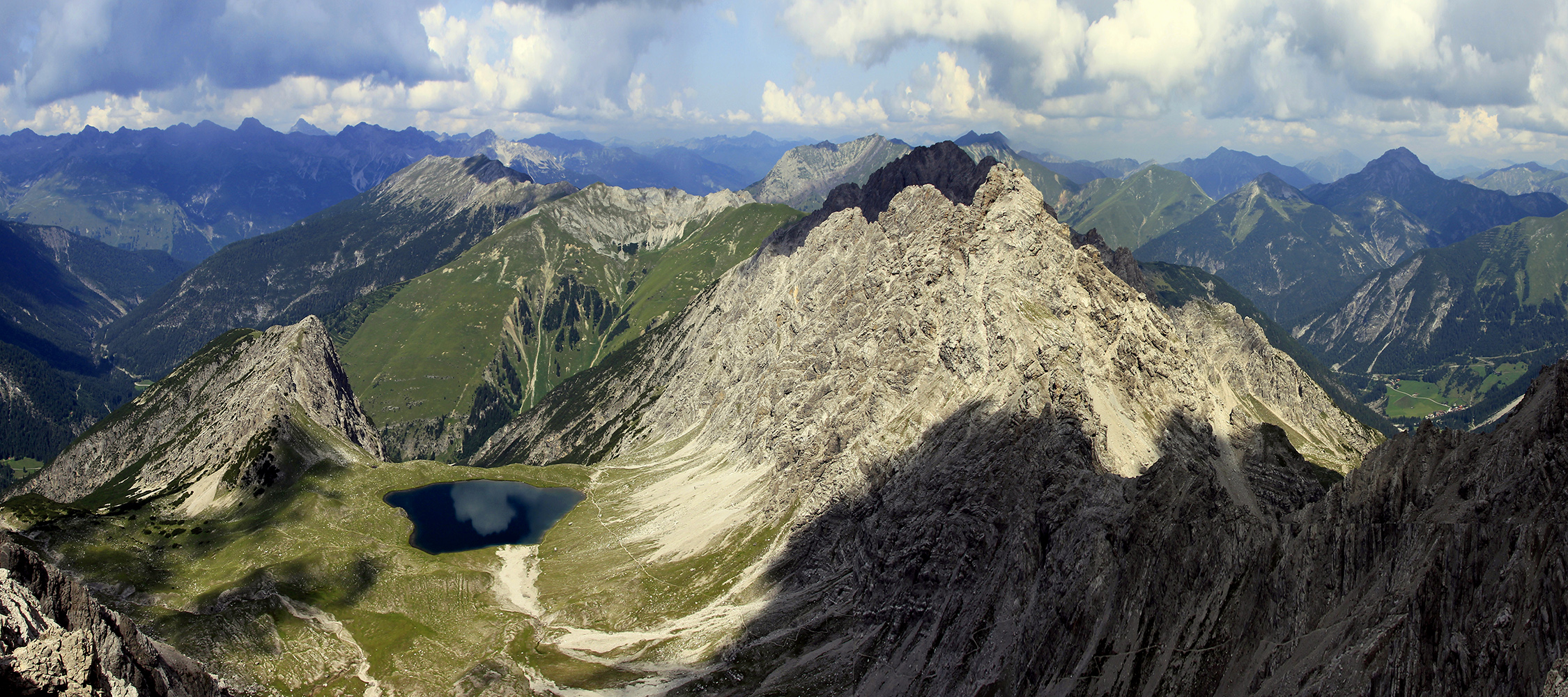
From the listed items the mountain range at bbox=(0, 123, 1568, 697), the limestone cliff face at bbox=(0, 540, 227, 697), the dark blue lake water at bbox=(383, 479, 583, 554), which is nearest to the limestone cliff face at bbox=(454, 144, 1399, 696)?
the mountain range at bbox=(0, 123, 1568, 697)

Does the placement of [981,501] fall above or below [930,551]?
above

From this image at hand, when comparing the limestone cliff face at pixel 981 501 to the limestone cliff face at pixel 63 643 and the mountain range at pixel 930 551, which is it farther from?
the limestone cliff face at pixel 63 643

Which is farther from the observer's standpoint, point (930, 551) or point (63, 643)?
point (930, 551)

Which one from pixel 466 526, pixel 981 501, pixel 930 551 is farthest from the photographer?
pixel 466 526

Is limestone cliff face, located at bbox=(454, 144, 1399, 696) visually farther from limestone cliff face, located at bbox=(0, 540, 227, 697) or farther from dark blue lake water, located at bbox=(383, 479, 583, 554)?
limestone cliff face, located at bbox=(0, 540, 227, 697)

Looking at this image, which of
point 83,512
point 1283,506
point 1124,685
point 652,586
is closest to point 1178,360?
point 1283,506

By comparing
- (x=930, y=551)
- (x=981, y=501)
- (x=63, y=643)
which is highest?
(x=63, y=643)

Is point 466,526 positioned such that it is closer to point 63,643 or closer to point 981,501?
point 981,501

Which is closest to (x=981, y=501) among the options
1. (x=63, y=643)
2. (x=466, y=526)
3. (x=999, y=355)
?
(x=999, y=355)
